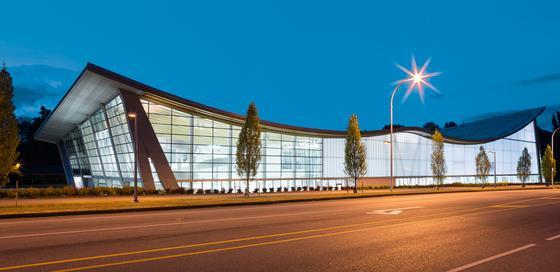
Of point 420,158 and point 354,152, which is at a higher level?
point 420,158

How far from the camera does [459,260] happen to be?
8594 mm

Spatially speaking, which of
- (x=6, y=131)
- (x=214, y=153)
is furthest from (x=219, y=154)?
(x=6, y=131)

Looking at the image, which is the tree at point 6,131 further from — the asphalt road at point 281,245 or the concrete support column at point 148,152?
the concrete support column at point 148,152

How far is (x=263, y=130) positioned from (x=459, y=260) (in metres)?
39.9

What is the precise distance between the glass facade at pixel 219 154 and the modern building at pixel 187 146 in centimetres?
10

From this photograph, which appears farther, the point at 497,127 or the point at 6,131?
the point at 497,127

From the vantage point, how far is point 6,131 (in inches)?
843

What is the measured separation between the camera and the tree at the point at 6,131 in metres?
21.2

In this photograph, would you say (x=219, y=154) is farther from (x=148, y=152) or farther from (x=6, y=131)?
(x=6, y=131)

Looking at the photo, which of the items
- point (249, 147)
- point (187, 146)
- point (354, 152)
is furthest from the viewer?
point (187, 146)

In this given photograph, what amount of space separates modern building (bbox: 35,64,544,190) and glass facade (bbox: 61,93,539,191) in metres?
0.10

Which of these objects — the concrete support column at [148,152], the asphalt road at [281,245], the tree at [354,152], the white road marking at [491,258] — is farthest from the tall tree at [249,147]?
the white road marking at [491,258]

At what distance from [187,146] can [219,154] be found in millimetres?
3582

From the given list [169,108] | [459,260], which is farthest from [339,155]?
[459,260]
